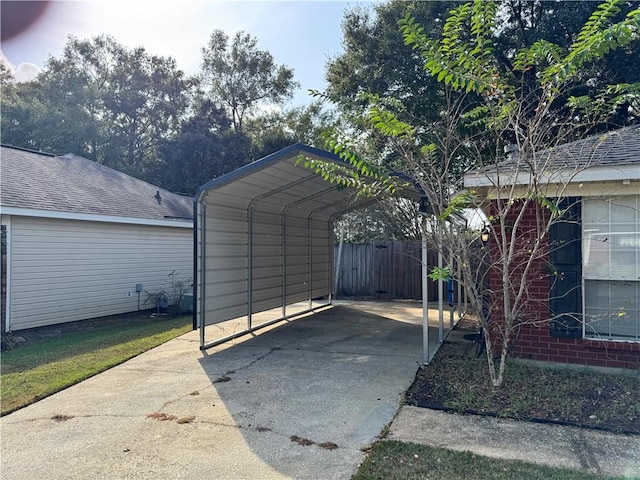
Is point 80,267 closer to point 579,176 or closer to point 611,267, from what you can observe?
point 579,176

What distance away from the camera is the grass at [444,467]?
319 centimetres

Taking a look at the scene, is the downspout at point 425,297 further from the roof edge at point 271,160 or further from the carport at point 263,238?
the roof edge at point 271,160

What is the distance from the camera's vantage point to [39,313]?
30.2 feet

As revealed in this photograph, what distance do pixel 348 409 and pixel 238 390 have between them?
1447 millimetres

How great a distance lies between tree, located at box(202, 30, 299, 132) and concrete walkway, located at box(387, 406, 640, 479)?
948 inches

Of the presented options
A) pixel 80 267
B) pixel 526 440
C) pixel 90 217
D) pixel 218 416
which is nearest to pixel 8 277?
pixel 80 267

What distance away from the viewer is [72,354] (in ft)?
23.4

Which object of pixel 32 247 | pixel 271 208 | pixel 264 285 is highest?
pixel 271 208

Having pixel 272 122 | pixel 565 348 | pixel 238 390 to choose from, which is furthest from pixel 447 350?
pixel 272 122

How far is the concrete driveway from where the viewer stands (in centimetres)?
349

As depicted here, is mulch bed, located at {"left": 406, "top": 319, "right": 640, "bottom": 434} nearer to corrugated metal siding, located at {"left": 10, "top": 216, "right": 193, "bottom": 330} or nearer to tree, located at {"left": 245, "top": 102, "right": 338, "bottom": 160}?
corrugated metal siding, located at {"left": 10, "top": 216, "right": 193, "bottom": 330}

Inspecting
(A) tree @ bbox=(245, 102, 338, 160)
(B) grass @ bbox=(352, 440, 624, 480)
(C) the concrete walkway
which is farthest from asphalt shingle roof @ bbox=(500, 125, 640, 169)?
(A) tree @ bbox=(245, 102, 338, 160)

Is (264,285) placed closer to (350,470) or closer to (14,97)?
(350,470)

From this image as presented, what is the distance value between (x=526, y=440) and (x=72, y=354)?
6.73 m
